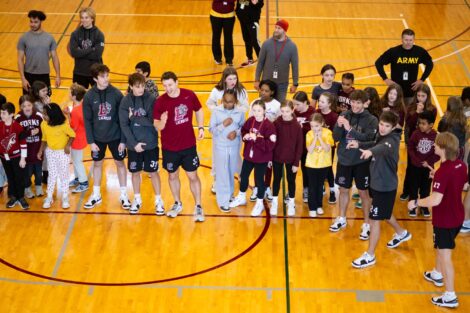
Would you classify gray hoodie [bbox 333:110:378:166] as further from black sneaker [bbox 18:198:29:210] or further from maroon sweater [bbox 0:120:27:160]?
black sneaker [bbox 18:198:29:210]

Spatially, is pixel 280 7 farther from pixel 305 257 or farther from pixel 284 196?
pixel 305 257

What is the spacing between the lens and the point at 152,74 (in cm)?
1376

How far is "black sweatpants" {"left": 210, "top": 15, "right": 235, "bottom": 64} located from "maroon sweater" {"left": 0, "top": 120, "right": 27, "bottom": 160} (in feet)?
18.6

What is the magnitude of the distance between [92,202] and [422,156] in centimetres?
404

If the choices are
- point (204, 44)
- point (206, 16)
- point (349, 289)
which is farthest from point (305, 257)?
point (206, 16)

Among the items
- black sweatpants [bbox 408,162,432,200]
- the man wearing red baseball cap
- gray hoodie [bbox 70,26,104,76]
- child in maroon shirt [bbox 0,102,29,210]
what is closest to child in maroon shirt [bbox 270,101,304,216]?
black sweatpants [bbox 408,162,432,200]

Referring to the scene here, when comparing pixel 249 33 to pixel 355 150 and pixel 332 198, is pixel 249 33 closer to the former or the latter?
pixel 332 198

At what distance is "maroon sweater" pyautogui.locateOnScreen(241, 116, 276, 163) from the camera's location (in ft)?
29.7

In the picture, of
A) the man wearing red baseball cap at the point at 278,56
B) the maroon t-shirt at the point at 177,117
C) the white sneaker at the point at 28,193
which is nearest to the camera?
the maroon t-shirt at the point at 177,117

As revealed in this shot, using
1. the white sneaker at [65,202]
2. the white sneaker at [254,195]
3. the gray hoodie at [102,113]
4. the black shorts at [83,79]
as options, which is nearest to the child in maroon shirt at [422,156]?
the white sneaker at [254,195]

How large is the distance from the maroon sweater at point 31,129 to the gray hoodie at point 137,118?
3.82 ft

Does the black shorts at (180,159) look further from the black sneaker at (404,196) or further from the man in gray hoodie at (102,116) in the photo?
the black sneaker at (404,196)

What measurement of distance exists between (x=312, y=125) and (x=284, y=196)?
4.47 ft

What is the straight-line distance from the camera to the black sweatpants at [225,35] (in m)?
14.1
